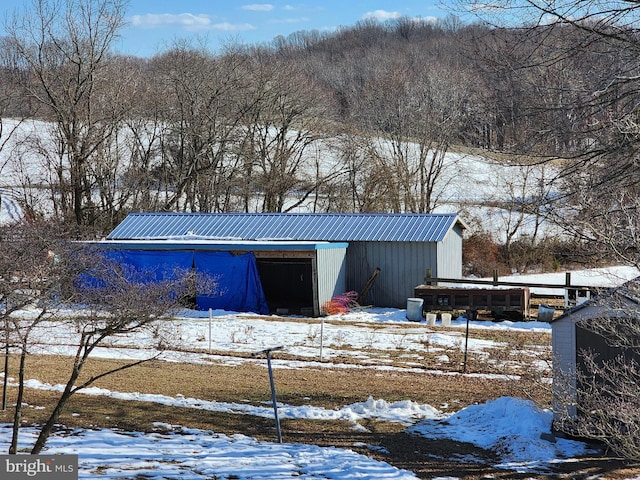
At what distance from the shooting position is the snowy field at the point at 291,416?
8836 mm

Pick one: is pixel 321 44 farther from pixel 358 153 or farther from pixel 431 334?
pixel 431 334

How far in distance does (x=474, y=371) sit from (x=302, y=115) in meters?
29.4

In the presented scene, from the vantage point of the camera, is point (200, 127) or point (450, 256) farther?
point (200, 127)

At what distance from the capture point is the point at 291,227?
28312 millimetres

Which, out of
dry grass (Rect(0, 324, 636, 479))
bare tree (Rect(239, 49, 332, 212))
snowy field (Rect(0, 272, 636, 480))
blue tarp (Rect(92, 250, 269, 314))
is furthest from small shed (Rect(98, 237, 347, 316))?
bare tree (Rect(239, 49, 332, 212))

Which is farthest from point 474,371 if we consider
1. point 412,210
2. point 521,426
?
point 412,210

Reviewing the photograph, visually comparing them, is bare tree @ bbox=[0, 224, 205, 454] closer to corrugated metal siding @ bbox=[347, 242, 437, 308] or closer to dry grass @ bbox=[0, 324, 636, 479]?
dry grass @ bbox=[0, 324, 636, 479]

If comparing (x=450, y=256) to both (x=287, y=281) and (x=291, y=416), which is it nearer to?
(x=287, y=281)

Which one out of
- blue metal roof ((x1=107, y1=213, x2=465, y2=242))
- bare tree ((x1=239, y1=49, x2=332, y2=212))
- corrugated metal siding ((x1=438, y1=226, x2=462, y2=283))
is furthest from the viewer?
bare tree ((x1=239, y1=49, x2=332, y2=212))

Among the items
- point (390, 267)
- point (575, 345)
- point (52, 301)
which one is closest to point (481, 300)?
point (390, 267)

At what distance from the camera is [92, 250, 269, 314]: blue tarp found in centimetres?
2533

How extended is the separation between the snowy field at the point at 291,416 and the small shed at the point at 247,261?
13.9 feet

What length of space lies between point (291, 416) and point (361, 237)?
50.0 ft

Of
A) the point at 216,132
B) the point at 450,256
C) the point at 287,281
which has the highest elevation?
the point at 216,132
